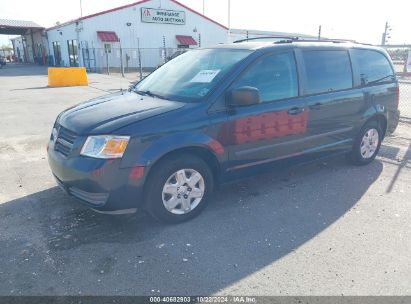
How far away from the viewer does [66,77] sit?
17.6 m

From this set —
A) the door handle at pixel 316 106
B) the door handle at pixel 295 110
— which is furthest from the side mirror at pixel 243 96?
the door handle at pixel 316 106

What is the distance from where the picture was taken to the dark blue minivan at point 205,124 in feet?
10.6

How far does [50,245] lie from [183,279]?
1.32 meters

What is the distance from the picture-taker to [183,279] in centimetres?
279

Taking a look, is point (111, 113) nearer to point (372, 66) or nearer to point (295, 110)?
point (295, 110)

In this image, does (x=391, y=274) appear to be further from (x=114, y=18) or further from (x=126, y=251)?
(x=114, y=18)

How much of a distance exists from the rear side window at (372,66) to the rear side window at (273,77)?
1.43 m

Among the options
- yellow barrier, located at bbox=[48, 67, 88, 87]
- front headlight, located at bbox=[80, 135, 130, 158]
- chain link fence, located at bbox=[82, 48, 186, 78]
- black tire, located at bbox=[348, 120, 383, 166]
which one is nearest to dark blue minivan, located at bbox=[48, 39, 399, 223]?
front headlight, located at bbox=[80, 135, 130, 158]

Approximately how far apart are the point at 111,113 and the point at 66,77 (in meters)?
15.7

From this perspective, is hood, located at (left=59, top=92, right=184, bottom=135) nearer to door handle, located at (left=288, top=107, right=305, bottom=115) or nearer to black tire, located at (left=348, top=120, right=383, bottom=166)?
door handle, located at (left=288, top=107, right=305, bottom=115)

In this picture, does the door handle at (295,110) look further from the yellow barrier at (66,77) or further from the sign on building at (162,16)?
the sign on building at (162,16)

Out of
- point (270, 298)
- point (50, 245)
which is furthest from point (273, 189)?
point (50, 245)

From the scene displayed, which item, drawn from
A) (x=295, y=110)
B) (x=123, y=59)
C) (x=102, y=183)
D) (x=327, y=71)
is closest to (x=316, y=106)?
(x=295, y=110)

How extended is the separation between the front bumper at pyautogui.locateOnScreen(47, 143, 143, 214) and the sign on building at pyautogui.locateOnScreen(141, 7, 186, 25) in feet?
99.3
